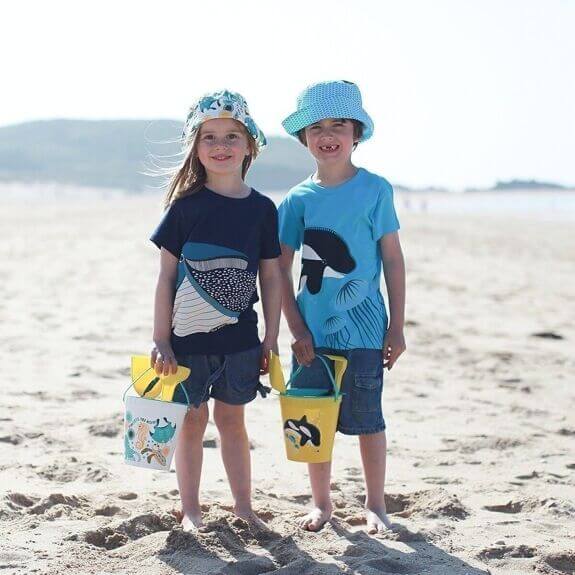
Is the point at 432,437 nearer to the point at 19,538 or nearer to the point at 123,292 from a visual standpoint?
the point at 19,538

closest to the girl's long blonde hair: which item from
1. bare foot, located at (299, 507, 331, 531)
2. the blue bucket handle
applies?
the blue bucket handle

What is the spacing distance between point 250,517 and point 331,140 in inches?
52.3

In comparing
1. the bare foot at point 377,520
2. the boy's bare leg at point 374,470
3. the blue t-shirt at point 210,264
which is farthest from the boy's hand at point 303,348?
the bare foot at point 377,520

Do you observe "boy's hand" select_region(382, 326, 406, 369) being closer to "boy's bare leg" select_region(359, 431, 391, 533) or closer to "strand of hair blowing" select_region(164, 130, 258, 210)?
"boy's bare leg" select_region(359, 431, 391, 533)

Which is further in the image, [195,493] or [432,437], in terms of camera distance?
[432,437]

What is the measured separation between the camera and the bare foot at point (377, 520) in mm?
3430

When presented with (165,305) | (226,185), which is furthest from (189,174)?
(165,305)

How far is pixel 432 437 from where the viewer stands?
15.3 feet

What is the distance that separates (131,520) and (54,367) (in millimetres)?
2552

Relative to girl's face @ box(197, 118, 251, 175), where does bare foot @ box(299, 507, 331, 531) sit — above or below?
below

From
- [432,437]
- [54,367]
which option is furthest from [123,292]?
[432,437]

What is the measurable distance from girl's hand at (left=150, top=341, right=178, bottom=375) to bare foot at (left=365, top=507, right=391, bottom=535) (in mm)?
869

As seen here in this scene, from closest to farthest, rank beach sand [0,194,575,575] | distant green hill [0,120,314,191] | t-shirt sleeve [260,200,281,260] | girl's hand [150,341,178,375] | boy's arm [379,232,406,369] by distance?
beach sand [0,194,575,575]
girl's hand [150,341,178,375]
t-shirt sleeve [260,200,281,260]
boy's arm [379,232,406,369]
distant green hill [0,120,314,191]

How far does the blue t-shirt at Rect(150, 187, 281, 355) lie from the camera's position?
10.9ft
